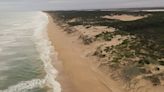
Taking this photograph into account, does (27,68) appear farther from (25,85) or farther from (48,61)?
(25,85)

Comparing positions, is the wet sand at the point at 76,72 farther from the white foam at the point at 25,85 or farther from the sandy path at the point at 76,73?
the white foam at the point at 25,85

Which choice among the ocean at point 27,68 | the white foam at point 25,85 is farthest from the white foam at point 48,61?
the white foam at point 25,85

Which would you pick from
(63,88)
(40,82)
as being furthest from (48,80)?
(63,88)

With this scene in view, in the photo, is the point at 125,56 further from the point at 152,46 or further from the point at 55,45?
the point at 55,45

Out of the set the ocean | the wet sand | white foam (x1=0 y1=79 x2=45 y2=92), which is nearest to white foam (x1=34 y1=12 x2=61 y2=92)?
the ocean

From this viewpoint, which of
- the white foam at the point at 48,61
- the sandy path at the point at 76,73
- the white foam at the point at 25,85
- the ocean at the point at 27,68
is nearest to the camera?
the white foam at the point at 25,85

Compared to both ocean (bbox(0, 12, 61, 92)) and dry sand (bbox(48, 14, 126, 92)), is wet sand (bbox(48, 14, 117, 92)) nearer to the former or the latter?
dry sand (bbox(48, 14, 126, 92))

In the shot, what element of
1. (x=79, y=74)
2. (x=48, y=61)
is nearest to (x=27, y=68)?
(x=48, y=61)
